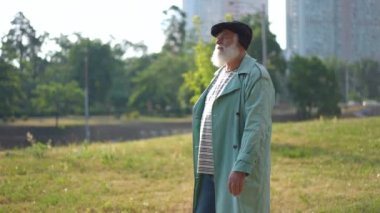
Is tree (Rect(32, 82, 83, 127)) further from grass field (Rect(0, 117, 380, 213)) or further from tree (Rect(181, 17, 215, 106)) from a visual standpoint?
grass field (Rect(0, 117, 380, 213))

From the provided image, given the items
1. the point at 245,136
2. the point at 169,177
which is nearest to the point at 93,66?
the point at 169,177

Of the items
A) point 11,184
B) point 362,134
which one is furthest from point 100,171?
point 362,134

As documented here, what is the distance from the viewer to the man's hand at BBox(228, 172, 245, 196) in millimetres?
3273

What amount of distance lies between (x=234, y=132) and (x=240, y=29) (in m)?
0.65

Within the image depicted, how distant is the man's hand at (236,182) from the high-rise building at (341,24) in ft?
40.6

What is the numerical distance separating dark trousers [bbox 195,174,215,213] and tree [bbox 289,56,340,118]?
3773 centimetres

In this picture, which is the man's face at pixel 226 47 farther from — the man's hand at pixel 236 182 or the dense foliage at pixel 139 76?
the dense foliage at pixel 139 76

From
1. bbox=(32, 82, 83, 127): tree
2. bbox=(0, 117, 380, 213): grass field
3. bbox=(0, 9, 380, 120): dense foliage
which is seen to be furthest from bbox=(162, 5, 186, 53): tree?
bbox=(0, 117, 380, 213): grass field

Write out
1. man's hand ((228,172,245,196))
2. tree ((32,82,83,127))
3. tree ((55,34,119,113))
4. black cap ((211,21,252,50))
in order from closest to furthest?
man's hand ((228,172,245,196))
black cap ((211,21,252,50))
tree ((32,82,83,127))
tree ((55,34,119,113))

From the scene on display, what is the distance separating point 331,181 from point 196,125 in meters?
4.81

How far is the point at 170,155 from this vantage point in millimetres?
12688

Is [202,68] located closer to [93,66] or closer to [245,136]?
[245,136]

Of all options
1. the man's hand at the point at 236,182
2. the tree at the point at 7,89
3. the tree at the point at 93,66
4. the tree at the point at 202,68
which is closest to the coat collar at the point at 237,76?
the man's hand at the point at 236,182

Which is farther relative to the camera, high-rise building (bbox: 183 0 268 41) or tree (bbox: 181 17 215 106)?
high-rise building (bbox: 183 0 268 41)
